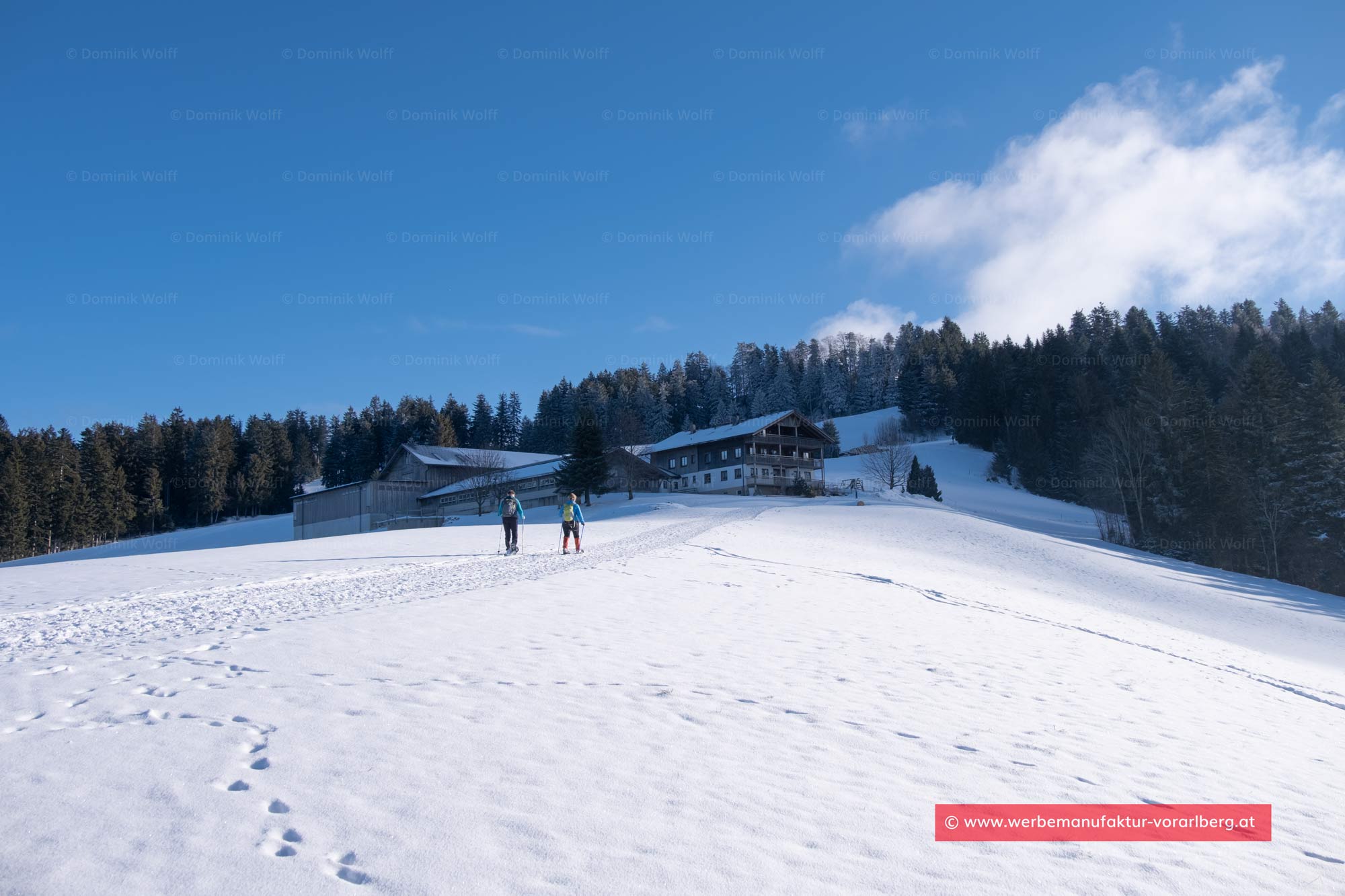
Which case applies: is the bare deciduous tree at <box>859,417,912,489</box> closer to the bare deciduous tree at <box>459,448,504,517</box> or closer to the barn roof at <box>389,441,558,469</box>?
the barn roof at <box>389,441,558,469</box>

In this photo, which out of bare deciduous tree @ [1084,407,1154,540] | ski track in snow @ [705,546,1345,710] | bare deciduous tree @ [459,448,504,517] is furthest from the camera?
bare deciduous tree @ [459,448,504,517]

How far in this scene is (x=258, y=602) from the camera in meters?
12.8

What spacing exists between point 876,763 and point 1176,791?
2470mm

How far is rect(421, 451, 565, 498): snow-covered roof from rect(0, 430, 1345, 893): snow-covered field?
44815 mm

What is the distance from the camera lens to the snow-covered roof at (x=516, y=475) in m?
60.0

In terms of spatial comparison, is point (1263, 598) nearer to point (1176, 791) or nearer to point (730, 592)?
point (730, 592)

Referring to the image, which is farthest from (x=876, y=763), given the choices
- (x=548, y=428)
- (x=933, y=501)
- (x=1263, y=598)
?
(x=548, y=428)

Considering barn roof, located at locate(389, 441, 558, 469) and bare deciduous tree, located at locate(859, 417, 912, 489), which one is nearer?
barn roof, located at locate(389, 441, 558, 469)

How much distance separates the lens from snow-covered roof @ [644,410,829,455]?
6675 centimetres

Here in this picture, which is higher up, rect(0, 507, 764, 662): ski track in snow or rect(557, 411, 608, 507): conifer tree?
rect(557, 411, 608, 507): conifer tree

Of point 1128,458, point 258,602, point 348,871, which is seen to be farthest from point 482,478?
point 348,871

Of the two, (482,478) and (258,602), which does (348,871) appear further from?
(482,478)

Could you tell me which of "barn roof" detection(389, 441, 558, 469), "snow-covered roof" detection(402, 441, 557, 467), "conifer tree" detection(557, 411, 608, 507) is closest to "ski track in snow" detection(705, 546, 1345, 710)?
"conifer tree" detection(557, 411, 608, 507)

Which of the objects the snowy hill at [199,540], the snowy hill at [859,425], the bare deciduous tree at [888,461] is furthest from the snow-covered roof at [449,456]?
the snowy hill at [859,425]
